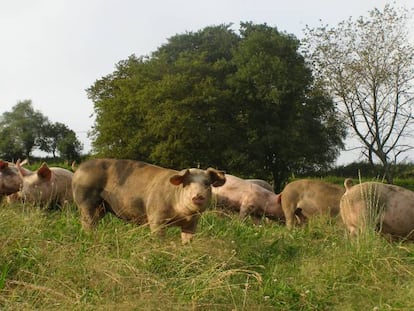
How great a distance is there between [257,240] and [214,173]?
1.10 meters

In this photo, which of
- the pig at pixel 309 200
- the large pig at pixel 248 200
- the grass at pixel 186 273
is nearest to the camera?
the grass at pixel 186 273

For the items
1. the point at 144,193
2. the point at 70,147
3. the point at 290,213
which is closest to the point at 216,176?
the point at 144,193

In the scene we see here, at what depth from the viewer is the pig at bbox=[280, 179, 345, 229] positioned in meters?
12.0

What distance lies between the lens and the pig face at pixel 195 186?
754 centimetres

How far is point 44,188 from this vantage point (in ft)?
35.2

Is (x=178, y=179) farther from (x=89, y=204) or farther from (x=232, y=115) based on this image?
(x=232, y=115)

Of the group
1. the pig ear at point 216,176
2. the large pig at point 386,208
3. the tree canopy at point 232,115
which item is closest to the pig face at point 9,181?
the pig ear at point 216,176

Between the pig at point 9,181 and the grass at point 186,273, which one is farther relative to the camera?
the pig at point 9,181

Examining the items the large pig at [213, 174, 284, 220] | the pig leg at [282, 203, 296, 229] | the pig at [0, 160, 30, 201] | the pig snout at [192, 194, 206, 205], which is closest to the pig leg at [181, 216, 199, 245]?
the pig snout at [192, 194, 206, 205]

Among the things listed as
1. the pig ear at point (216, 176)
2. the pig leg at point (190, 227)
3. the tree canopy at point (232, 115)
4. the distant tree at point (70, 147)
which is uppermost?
the tree canopy at point (232, 115)

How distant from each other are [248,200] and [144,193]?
6.12 m

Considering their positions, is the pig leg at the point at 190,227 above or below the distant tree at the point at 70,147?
below

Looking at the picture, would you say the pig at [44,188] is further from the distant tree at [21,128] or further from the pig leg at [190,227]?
the distant tree at [21,128]

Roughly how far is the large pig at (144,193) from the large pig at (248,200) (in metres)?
5.30
